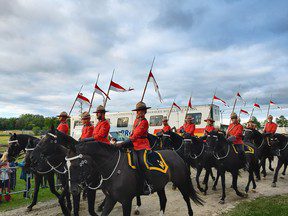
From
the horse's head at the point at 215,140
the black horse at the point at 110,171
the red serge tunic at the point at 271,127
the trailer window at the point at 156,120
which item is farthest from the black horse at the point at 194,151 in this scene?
the trailer window at the point at 156,120

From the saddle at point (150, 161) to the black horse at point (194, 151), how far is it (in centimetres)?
429

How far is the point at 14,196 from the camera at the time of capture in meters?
11.4

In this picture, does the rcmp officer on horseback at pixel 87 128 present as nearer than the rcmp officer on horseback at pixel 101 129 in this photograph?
No

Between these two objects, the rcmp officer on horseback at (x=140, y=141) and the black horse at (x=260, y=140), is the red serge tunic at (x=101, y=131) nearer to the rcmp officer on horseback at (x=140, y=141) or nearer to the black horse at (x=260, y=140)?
the rcmp officer on horseback at (x=140, y=141)

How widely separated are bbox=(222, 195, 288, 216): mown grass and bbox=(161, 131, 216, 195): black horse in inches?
82.5

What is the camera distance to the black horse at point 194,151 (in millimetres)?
10875

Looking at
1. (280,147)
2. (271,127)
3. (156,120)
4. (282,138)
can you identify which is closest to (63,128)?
(280,147)

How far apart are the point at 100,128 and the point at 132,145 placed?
1.08 metres

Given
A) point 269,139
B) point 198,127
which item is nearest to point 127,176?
point 269,139

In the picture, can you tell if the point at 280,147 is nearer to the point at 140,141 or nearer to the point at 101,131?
the point at 140,141

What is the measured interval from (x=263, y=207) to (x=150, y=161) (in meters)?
4.37

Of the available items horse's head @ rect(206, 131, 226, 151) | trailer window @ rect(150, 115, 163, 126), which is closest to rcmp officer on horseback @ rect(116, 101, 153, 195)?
horse's head @ rect(206, 131, 226, 151)

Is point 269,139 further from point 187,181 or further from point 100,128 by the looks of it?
point 100,128

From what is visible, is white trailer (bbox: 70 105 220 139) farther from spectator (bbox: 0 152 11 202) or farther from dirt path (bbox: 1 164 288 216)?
spectator (bbox: 0 152 11 202)
